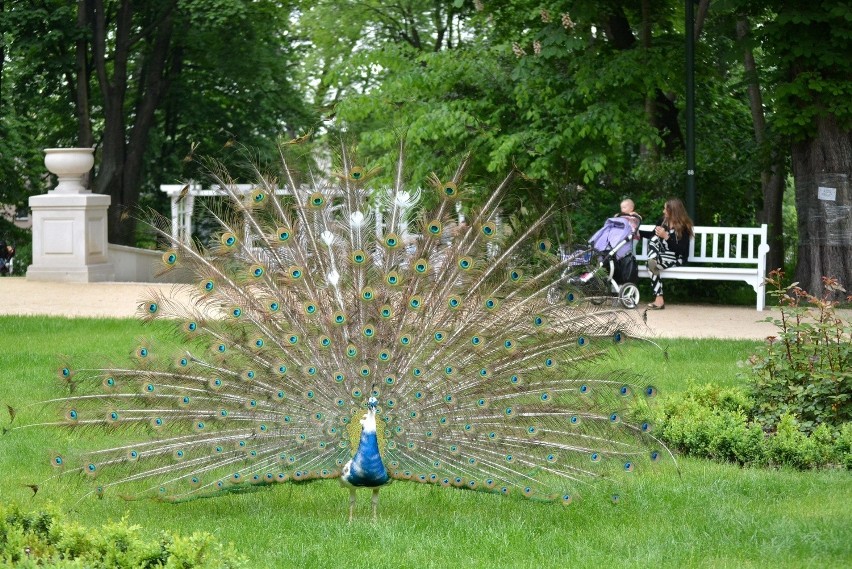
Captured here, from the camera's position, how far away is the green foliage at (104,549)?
5113mm

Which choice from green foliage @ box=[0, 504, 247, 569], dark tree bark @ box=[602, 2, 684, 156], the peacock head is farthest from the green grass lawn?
dark tree bark @ box=[602, 2, 684, 156]

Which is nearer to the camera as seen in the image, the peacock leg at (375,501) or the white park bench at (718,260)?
the peacock leg at (375,501)

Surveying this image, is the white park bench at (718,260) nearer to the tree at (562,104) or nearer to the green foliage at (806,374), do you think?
the tree at (562,104)

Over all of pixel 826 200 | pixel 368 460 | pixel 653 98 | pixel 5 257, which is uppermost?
pixel 653 98

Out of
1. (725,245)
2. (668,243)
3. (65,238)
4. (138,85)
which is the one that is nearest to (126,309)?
(65,238)

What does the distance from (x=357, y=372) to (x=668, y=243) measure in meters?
11.1

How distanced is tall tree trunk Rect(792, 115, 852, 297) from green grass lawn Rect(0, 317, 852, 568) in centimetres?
958

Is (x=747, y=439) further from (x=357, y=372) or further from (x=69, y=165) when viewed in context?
(x=69, y=165)

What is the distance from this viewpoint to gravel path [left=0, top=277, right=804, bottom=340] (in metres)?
14.9

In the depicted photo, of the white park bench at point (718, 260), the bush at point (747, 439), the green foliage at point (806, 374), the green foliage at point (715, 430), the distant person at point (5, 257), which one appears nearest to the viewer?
the bush at point (747, 439)

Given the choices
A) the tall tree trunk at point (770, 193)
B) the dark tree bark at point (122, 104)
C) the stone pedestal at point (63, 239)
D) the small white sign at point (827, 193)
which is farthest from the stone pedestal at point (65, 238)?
the small white sign at point (827, 193)

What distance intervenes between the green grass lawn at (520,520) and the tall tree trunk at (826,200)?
958 cm

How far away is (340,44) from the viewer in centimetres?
3584

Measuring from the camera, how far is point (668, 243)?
17266 millimetres
